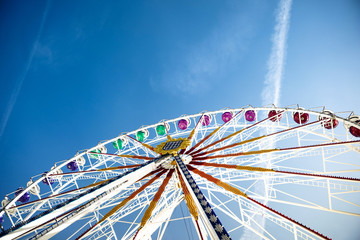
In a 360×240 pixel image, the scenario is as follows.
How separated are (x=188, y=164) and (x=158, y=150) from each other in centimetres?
167

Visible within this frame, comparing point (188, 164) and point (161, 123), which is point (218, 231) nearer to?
point (188, 164)

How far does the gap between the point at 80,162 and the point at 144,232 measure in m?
9.39

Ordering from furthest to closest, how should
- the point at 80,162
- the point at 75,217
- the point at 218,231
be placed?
the point at 80,162 < the point at 75,217 < the point at 218,231

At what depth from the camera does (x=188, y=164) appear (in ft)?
27.1

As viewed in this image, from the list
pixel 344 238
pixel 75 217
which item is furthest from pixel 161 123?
pixel 344 238

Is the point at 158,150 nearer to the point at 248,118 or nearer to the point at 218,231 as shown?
the point at 218,231

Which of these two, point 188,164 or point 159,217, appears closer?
point 159,217

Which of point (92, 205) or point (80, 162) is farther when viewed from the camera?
point (80, 162)

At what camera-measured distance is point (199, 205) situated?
391 centimetres

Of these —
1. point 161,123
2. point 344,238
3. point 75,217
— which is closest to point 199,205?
point 75,217

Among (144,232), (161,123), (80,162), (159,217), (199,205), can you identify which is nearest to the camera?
(199,205)

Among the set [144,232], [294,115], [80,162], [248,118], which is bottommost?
[144,232]

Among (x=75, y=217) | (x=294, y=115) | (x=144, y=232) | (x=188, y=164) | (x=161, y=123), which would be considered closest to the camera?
(x=75, y=217)

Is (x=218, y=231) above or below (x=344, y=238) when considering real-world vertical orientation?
above
